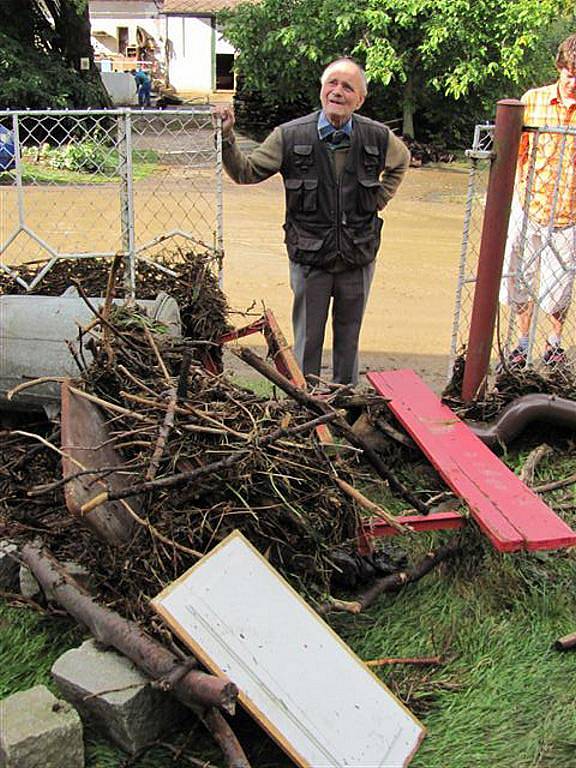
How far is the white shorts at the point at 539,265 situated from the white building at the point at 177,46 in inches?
1491

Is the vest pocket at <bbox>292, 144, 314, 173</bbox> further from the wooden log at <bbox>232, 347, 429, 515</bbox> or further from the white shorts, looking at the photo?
the wooden log at <bbox>232, 347, 429, 515</bbox>

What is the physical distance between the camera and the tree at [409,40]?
16.6 m

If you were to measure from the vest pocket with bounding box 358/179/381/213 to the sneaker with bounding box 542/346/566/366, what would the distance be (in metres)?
1.41

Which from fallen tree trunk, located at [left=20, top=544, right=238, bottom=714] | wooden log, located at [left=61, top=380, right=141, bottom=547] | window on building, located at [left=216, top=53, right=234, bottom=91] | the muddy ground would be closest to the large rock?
fallen tree trunk, located at [left=20, top=544, right=238, bottom=714]

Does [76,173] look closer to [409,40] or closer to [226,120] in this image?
[409,40]

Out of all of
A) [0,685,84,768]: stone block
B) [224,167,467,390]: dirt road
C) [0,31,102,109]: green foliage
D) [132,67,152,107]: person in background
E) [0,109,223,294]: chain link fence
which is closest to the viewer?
[0,685,84,768]: stone block

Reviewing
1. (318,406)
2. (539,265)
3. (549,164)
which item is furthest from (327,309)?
(318,406)

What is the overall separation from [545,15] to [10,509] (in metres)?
16.0

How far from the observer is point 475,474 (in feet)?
13.1

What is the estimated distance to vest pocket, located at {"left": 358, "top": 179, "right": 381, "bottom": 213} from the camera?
15.6 ft

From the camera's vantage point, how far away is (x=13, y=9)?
19844mm

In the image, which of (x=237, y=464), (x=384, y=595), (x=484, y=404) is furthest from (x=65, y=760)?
(x=484, y=404)

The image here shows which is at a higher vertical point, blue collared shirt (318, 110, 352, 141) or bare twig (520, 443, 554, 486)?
blue collared shirt (318, 110, 352, 141)

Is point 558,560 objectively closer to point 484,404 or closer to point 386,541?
point 386,541
